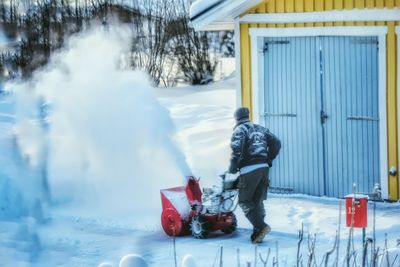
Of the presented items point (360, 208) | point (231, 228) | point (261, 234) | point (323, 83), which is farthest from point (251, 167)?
point (323, 83)

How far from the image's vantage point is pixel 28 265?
11.6 meters

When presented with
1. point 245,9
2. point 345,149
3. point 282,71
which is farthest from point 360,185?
point 245,9

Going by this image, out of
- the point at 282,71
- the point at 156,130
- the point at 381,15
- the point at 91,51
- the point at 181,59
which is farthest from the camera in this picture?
the point at 181,59

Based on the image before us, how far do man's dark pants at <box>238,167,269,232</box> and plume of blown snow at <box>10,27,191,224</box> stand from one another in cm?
213

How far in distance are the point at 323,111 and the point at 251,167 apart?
9.95 ft

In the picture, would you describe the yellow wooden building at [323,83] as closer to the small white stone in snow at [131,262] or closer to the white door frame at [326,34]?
the white door frame at [326,34]

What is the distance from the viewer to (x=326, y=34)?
14570 mm

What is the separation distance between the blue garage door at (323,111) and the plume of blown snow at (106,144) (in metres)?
1.64

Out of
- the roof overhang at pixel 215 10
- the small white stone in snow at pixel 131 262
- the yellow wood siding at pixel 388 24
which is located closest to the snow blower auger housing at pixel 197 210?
the yellow wood siding at pixel 388 24

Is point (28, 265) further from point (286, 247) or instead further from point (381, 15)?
point (381, 15)

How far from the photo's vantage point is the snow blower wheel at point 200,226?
12.4 meters

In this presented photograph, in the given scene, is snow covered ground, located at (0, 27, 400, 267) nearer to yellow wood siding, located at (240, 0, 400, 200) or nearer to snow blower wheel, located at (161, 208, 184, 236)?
snow blower wheel, located at (161, 208, 184, 236)

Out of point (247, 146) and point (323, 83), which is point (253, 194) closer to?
point (247, 146)

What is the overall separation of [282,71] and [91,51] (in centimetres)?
688
